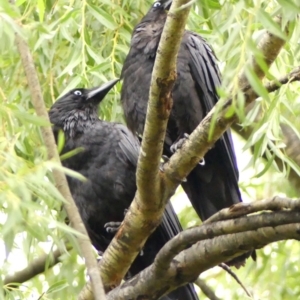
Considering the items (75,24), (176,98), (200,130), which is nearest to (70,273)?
(176,98)

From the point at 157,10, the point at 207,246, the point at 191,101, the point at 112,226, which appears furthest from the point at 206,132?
the point at 157,10

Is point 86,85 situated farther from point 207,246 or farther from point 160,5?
point 207,246

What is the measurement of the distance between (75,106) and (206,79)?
0.76 metres

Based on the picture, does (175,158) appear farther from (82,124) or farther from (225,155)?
(82,124)

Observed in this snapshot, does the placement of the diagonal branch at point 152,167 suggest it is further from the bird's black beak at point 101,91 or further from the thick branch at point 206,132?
the bird's black beak at point 101,91

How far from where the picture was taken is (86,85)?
307cm

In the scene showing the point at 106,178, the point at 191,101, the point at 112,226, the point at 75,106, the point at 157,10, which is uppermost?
the point at 157,10

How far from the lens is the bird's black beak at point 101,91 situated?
3.44m

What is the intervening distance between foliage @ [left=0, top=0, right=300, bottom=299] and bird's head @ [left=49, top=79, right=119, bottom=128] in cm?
9

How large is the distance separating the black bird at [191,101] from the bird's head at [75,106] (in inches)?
11.5

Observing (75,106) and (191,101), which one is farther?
(75,106)

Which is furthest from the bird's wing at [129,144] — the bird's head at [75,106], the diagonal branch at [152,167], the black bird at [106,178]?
the diagonal branch at [152,167]

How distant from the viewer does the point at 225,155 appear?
3.40 meters

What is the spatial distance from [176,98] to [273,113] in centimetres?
84
